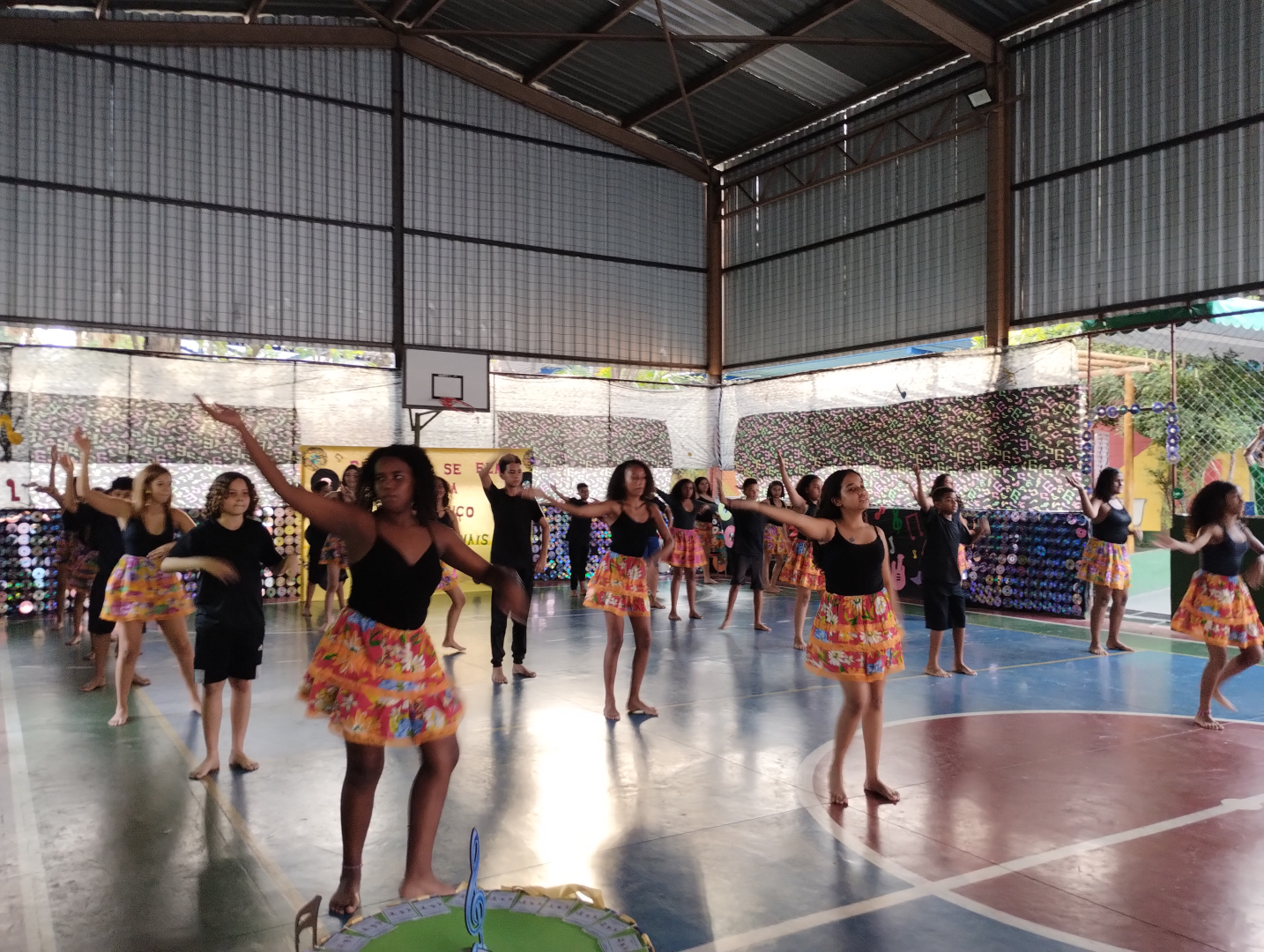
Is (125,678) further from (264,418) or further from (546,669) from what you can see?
(264,418)

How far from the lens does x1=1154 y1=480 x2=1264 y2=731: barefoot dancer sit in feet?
21.4

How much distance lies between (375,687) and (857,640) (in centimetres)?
253

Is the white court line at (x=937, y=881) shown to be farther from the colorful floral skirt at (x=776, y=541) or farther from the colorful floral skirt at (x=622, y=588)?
the colorful floral skirt at (x=776, y=541)

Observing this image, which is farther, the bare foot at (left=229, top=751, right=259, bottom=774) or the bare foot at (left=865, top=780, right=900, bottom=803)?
the bare foot at (left=229, top=751, right=259, bottom=774)

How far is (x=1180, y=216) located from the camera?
1145 cm

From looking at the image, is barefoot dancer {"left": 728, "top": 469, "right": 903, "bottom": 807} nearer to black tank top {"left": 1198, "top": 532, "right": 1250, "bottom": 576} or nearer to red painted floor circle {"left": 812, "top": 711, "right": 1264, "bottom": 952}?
red painted floor circle {"left": 812, "top": 711, "right": 1264, "bottom": 952}

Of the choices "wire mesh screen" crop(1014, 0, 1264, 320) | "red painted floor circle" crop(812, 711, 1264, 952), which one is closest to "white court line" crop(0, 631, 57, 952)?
"red painted floor circle" crop(812, 711, 1264, 952)

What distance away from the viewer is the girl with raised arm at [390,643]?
343cm

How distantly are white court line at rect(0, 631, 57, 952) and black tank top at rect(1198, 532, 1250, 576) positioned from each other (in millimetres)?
6907

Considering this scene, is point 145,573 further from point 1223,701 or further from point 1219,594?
point 1223,701

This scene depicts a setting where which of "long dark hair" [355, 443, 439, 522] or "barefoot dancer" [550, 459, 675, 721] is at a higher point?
"long dark hair" [355, 443, 439, 522]

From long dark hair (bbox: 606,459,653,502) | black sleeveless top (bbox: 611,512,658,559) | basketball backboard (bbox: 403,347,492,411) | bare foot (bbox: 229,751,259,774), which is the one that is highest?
basketball backboard (bbox: 403,347,492,411)

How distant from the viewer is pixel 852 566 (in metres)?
5.04

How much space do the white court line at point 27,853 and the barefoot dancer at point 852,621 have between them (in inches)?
133
